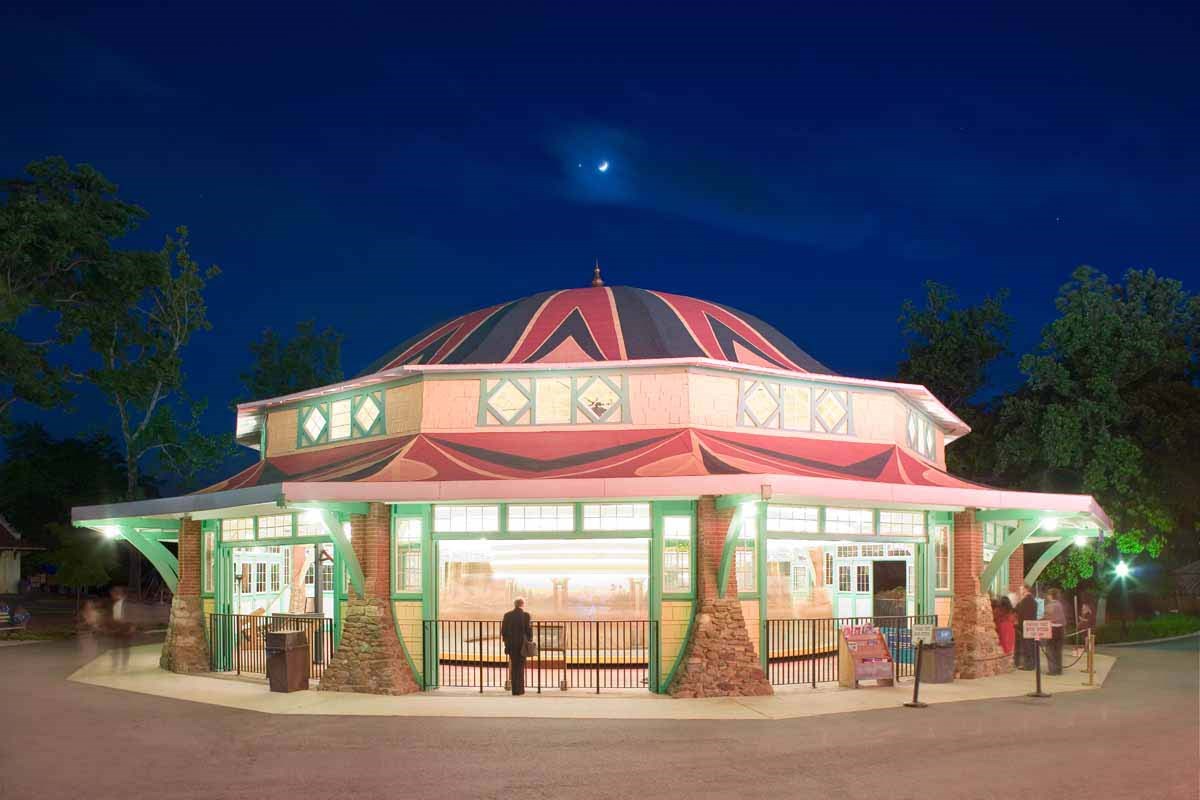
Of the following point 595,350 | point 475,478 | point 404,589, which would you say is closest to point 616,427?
point 595,350

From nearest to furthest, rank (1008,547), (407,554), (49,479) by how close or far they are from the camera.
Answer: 1. (407,554)
2. (1008,547)
3. (49,479)

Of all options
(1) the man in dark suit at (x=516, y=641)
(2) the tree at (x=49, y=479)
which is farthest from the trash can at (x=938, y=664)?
(2) the tree at (x=49, y=479)

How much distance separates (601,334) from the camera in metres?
23.2

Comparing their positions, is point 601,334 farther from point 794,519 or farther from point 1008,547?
point 1008,547

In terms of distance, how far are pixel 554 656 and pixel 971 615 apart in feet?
26.0

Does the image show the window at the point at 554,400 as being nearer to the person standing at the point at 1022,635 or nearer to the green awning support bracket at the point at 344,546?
the green awning support bracket at the point at 344,546

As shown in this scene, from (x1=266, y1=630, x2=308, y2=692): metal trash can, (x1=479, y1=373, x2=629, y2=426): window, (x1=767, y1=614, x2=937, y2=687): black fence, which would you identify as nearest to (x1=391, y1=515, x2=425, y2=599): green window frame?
(x1=266, y1=630, x2=308, y2=692): metal trash can

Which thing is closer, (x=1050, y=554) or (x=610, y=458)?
(x=610, y=458)

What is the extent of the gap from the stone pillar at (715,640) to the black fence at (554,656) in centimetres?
88

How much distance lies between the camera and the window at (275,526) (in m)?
21.9

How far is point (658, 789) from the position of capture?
1080 centimetres

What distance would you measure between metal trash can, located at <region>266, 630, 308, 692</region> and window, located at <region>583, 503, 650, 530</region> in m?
5.23

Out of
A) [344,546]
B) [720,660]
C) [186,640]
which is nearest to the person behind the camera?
[720,660]

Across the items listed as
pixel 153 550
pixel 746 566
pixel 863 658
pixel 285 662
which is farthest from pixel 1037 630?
pixel 153 550
